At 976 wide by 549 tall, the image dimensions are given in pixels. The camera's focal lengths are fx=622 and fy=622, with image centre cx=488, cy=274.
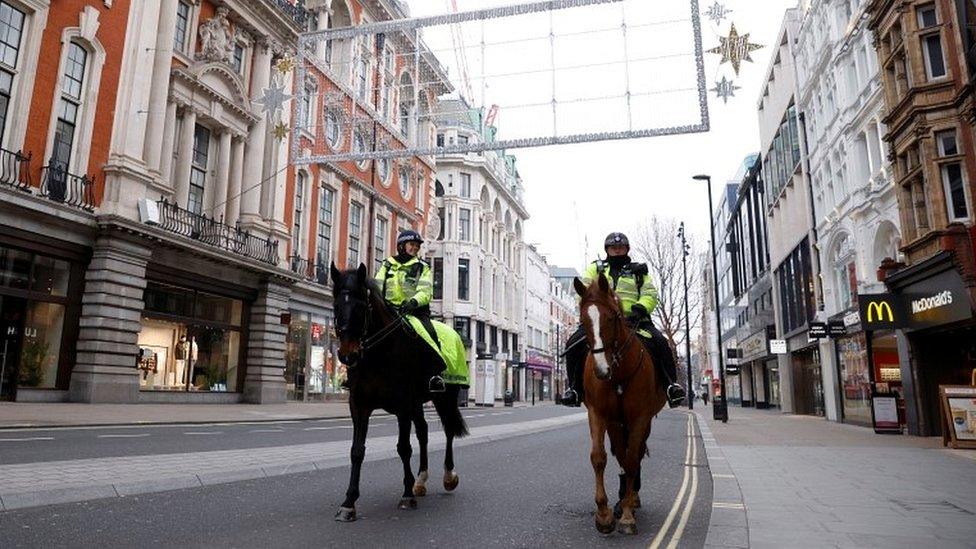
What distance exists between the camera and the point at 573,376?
5.98 m

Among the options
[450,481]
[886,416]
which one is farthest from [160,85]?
[886,416]

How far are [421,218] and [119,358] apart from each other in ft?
93.3

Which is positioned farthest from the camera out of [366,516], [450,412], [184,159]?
[184,159]

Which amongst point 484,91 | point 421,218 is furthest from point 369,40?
point 421,218

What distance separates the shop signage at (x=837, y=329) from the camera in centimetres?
2194

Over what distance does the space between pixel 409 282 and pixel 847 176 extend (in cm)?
2199

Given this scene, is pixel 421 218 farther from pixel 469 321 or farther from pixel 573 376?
pixel 573 376

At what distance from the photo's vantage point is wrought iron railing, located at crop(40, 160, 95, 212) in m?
18.6

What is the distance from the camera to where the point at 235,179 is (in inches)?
1089

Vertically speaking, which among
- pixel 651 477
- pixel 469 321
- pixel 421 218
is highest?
pixel 421 218

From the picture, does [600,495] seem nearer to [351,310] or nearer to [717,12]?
[351,310]

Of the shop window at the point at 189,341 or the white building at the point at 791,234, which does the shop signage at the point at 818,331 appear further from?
the shop window at the point at 189,341

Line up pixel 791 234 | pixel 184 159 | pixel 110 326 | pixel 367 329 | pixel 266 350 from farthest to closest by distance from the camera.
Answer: pixel 791 234 < pixel 266 350 < pixel 184 159 < pixel 110 326 < pixel 367 329

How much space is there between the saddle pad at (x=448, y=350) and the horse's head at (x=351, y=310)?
784mm
